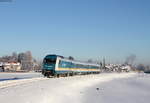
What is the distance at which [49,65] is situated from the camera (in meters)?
41.2

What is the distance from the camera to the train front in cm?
4069

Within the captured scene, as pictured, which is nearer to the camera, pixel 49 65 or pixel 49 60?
pixel 49 65

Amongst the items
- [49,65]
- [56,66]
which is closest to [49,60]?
[49,65]

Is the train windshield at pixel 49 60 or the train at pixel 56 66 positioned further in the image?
the train windshield at pixel 49 60

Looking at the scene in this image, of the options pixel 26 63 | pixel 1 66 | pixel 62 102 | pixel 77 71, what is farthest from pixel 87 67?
pixel 26 63

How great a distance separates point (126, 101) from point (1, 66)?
9470 centimetres

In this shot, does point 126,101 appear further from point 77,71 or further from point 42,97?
point 77,71

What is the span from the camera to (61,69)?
42.8 metres

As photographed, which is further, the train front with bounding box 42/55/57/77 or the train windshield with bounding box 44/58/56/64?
the train windshield with bounding box 44/58/56/64

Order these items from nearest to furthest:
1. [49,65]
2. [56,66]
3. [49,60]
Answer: [56,66] → [49,65] → [49,60]

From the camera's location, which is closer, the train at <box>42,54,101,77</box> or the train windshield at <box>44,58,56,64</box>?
the train at <box>42,54,101,77</box>

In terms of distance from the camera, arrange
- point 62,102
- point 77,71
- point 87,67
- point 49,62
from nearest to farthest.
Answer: point 62,102 → point 49,62 → point 77,71 → point 87,67

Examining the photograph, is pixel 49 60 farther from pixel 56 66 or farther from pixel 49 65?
pixel 56 66

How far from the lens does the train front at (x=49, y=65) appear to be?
40688mm
